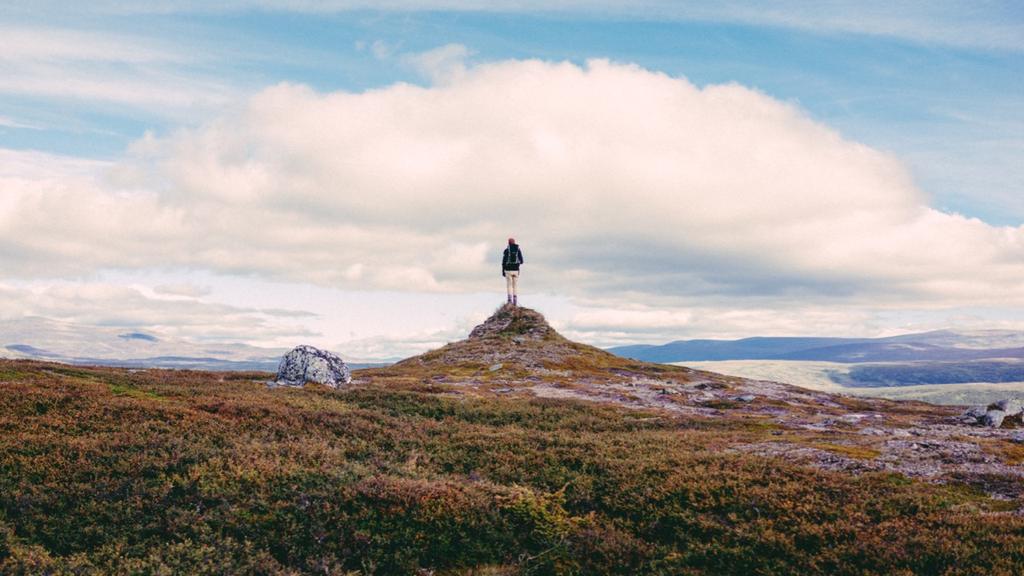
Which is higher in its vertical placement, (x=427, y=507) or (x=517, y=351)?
(x=517, y=351)

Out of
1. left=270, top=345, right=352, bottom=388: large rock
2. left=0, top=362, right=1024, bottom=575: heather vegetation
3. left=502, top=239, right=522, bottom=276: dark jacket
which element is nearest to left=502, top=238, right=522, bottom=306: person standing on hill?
left=502, top=239, right=522, bottom=276: dark jacket

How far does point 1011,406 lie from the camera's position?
3903 cm

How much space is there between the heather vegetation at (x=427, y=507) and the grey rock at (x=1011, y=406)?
25.0 m

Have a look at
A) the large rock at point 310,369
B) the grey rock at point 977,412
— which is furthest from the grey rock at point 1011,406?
the large rock at point 310,369

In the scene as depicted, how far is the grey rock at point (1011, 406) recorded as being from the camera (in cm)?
3850

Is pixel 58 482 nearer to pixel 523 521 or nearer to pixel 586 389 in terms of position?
pixel 523 521

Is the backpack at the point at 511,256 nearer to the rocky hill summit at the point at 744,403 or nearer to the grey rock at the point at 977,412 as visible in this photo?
the rocky hill summit at the point at 744,403

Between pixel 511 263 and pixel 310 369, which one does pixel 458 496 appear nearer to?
pixel 310 369

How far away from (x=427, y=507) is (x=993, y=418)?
1447 inches

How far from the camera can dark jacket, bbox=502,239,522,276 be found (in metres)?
69.7

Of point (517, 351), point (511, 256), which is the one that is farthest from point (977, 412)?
point (511, 256)

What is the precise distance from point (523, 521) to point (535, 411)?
56.7ft

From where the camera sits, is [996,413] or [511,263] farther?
[511,263]

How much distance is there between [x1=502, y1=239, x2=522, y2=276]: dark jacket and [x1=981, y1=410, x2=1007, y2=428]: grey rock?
145 ft
